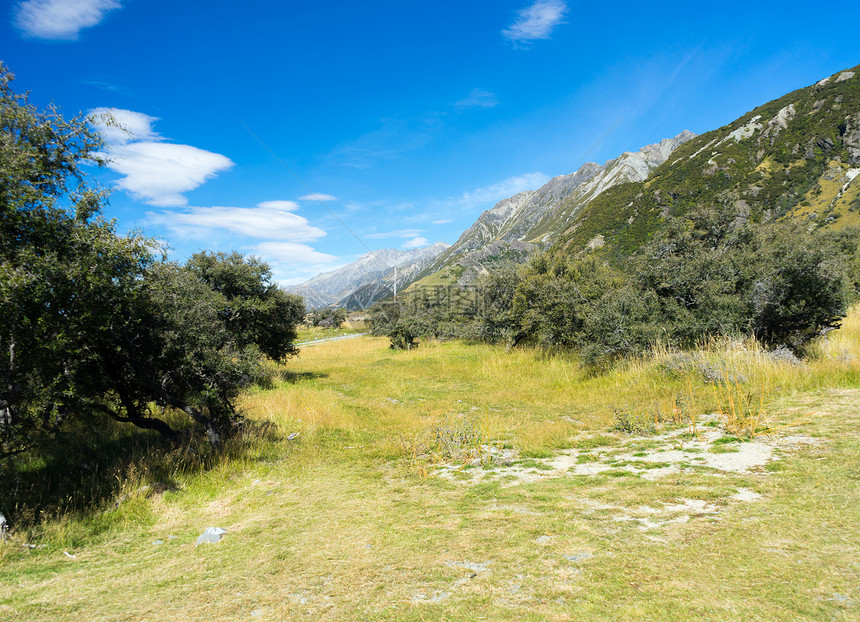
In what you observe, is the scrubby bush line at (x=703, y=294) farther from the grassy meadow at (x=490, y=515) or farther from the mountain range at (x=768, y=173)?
the mountain range at (x=768, y=173)

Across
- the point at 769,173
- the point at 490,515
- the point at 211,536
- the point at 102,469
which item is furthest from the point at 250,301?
the point at 769,173

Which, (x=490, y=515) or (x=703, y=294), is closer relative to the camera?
(x=490, y=515)

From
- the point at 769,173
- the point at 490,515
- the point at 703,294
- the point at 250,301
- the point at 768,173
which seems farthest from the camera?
the point at 768,173

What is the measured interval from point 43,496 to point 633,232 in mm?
99889

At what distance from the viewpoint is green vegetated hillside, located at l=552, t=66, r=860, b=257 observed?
75500 millimetres

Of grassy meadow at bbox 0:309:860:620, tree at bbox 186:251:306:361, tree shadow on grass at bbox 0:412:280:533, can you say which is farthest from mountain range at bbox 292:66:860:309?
grassy meadow at bbox 0:309:860:620

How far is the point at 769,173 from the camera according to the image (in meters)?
85.1

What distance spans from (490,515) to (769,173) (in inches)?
4556

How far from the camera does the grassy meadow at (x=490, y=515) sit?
2898 millimetres

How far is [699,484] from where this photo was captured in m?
4.69

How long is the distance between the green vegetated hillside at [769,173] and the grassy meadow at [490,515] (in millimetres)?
84246

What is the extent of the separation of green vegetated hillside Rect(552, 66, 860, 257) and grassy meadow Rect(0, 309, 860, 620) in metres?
84.2

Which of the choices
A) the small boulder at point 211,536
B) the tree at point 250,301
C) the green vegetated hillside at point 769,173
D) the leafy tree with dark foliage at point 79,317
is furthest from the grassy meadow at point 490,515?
the green vegetated hillside at point 769,173

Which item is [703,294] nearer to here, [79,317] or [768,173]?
[79,317]
